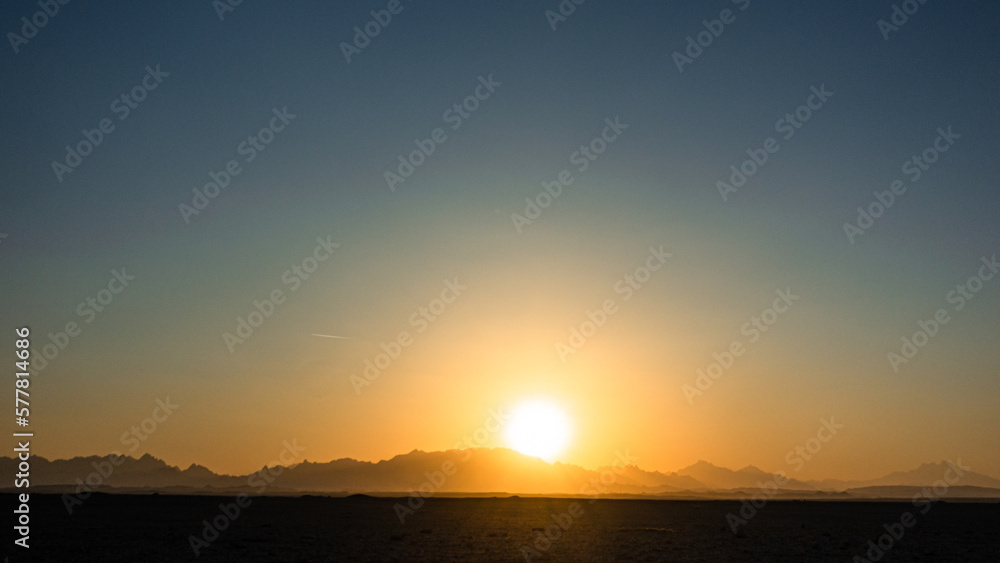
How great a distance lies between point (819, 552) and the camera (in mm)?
34375

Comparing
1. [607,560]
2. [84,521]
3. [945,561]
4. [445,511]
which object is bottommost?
[945,561]

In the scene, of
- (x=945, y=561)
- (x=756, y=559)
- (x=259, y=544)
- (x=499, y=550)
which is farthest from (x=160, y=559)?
(x=945, y=561)

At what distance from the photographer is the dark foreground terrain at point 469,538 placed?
31359 millimetres

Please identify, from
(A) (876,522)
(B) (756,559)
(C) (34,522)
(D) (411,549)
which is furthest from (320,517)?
(A) (876,522)

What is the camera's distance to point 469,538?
3769cm

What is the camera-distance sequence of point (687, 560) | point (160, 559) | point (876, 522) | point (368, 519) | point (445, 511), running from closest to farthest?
point (160, 559)
point (687, 560)
point (368, 519)
point (876, 522)
point (445, 511)

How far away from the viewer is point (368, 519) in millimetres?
50125

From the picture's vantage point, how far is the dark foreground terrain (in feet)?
103

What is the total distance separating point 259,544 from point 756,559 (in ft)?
74.4

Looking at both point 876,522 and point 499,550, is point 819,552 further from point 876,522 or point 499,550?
point 876,522

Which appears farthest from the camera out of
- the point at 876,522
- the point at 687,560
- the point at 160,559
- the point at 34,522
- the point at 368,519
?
the point at 876,522

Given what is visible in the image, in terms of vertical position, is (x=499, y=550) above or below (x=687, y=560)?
above

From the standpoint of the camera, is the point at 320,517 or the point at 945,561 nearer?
the point at 945,561

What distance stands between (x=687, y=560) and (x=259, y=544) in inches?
768
